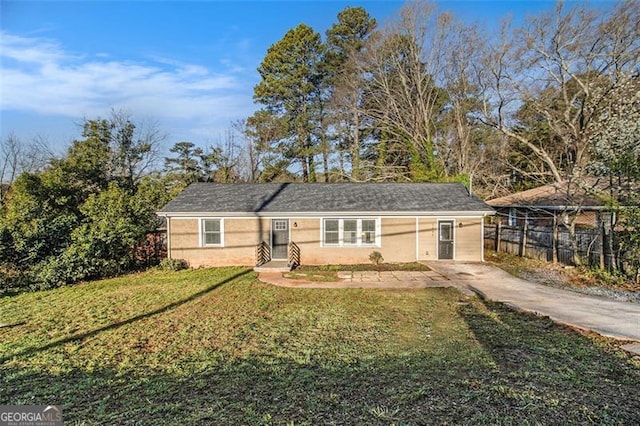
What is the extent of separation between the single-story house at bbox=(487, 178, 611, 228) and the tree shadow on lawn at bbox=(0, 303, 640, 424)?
9146mm

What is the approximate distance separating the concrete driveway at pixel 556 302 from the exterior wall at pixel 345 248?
188 centimetres

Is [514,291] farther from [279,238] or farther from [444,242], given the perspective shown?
[279,238]

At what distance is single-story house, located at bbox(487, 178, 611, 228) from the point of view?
42.8ft

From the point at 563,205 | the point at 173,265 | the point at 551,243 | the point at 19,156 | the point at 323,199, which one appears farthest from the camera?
the point at 19,156

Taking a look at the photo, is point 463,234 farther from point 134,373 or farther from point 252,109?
point 252,109

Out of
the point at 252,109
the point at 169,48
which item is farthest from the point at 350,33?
the point at 169,48

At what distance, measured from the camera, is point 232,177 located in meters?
31.2

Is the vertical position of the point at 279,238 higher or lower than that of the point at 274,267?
higher

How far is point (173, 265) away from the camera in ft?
A: 47.1

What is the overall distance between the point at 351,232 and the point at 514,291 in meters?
6.58

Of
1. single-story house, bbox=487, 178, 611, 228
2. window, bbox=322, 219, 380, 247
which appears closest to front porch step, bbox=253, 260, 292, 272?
window, bbox=322, 219, 380, 247

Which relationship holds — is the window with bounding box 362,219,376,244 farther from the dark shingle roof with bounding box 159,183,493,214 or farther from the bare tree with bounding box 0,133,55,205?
the bare tree with bounding box 0,133,55,205

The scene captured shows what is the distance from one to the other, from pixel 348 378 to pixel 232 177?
28.2m

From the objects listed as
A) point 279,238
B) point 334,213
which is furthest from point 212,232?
point 334,213
